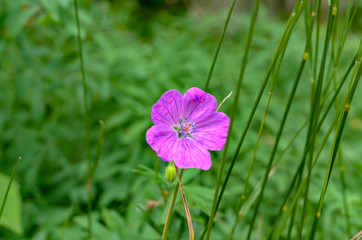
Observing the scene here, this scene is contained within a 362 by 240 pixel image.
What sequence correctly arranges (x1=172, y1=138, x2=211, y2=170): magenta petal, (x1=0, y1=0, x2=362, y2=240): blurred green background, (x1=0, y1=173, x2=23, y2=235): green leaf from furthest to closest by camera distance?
(x1=0, y1=0, x2=362, y2=240): blurred green background
(x1=0, y1=173, x2=23, y2=235): green leaf
(x1=172, y1=138, x2=211, y2=170): magenta petal

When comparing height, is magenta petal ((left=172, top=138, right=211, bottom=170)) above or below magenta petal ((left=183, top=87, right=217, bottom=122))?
below

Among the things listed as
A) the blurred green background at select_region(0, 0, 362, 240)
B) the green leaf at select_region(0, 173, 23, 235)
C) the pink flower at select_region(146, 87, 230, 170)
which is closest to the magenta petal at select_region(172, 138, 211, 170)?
the pink flower at select_region(146, 87, 230, 170)

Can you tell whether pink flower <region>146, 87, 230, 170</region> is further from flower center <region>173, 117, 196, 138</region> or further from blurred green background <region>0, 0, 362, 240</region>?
blurred green background <region>0, 0, 362, 240</region>

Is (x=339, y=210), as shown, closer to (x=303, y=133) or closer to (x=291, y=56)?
(x=303, y=133)

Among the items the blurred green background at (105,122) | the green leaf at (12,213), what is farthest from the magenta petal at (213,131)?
the green leaf at (12,213)

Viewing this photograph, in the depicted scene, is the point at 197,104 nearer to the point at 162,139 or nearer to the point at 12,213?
the point at 162,139

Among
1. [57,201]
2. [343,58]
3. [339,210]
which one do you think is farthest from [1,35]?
[343,58]

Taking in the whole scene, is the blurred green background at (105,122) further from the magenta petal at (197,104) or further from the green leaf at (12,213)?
the magenta petal at (197,104)
